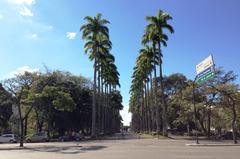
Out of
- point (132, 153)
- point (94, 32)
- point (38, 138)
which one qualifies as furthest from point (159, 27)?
point (132, 153)

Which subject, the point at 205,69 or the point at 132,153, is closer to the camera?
the point at 132,153

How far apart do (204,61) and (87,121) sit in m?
48.4

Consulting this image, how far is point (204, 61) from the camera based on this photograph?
43.6 meters

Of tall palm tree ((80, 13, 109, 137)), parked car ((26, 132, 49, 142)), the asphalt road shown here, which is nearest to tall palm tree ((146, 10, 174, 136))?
tall palm tree ((80, 13, 109, 137))

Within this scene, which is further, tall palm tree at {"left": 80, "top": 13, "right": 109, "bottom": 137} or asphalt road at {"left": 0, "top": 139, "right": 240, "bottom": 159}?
tall palm tree at {"left": 80, "top": 13, "right": 109, "bottom": 137}

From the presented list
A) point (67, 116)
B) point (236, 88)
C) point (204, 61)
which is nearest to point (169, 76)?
point (67, 116)

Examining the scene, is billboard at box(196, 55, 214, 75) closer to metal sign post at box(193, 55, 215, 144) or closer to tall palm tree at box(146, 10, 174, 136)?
metal sign post at box(193, 55, 215, 144)

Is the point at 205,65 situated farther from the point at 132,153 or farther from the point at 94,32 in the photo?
the point at 94,32

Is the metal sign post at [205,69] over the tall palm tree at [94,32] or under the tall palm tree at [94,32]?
under

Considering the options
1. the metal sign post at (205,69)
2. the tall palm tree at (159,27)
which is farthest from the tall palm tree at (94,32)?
the metal sign post at (205,69)

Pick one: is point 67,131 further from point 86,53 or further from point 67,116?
point 86,53

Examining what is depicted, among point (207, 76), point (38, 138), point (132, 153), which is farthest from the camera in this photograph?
point (38, 138)

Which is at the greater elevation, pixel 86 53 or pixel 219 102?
pixel 86 53

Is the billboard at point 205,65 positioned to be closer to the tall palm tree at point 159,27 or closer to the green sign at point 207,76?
the green sign at point 207,76
